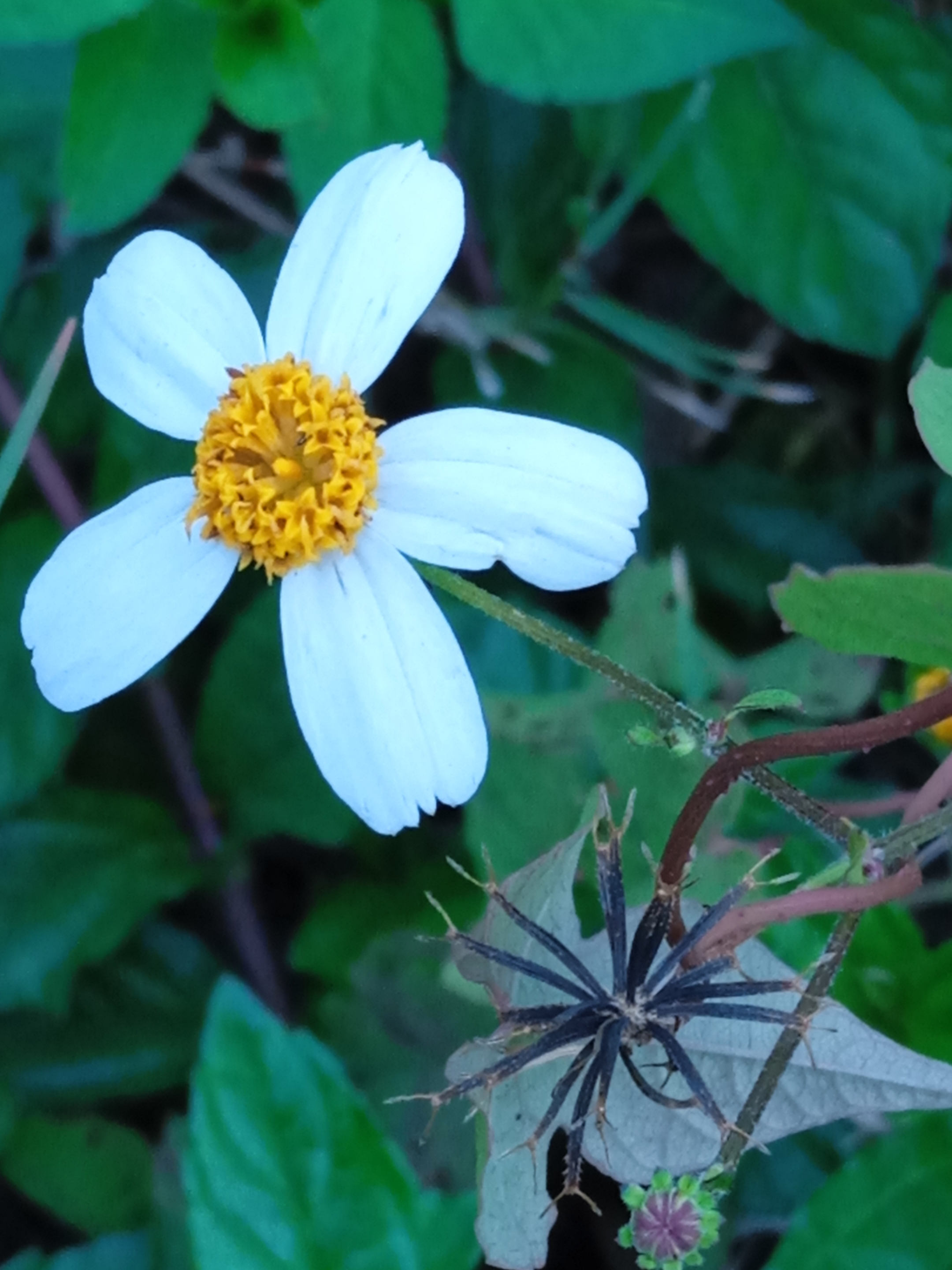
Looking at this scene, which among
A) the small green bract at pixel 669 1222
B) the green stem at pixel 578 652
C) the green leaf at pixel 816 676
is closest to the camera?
the small green bract at pixel 669 1222

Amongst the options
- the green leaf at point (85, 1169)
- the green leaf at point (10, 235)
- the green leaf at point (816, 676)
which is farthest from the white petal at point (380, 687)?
the green leaf at point (85, 1169)

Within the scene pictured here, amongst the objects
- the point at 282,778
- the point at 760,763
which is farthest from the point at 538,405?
the point at 760,763

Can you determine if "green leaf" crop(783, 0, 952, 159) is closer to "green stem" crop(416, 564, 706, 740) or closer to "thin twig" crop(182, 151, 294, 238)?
"thin twig" crop(182, 151, 294, 238)

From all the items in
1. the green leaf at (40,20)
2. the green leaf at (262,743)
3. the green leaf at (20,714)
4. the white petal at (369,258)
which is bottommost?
the green leaf at (262,743)

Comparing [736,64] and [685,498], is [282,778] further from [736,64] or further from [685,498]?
[736,64]

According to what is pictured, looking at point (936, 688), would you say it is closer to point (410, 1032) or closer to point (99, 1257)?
point (410, 1032)

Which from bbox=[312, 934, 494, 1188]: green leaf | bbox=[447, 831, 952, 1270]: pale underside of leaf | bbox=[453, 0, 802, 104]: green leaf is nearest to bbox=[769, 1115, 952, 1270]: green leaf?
bbox=[447, 831, 952, 1270]: pale underside of leaf

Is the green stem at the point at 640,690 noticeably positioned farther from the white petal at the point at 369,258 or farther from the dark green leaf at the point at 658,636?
the dark green leaf at the point at 658,636

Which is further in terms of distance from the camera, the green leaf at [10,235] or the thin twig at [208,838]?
the thin twig at [208,838]
